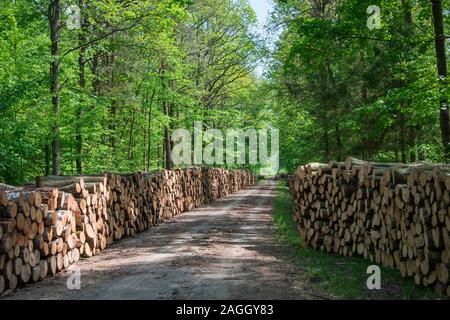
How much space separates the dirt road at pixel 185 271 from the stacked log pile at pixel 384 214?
127 cm

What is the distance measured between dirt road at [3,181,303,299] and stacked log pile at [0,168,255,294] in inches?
13.1

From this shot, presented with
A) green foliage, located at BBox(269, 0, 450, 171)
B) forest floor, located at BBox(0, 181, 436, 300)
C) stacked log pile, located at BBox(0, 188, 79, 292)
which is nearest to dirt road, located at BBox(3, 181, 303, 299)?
forest floor, located at BBox(0, 181, 436, 300)

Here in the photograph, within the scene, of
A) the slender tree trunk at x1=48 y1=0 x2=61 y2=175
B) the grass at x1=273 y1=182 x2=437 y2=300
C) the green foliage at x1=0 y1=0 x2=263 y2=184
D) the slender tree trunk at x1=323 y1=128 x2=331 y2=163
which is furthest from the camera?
the slender tree trunk at x1=323 y1=128 x2=331 y2=163

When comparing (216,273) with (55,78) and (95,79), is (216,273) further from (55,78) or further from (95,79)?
(95,79)

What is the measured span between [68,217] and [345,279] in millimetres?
5549

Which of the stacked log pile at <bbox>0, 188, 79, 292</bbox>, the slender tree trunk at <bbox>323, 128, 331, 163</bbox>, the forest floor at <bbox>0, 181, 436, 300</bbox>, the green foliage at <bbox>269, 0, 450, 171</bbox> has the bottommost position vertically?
the forest floor at <bbox>0, 181, 436, 300</bbox>

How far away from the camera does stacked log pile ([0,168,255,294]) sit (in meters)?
7.51

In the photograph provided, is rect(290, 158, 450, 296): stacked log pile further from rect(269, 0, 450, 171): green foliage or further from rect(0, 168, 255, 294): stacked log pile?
rect(0, 168, 255, 294): stacked log pile

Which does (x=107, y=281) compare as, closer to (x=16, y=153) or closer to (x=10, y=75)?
(x=16, y=153)

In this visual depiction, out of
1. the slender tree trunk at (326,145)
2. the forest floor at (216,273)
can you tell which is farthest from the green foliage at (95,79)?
→ the slender tree trunk at (326,145)

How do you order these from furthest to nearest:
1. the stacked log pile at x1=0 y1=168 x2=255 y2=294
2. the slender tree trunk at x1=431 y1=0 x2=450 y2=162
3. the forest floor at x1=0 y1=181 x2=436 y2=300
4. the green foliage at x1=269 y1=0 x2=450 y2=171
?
the green foliage at x1=269 y1=0 x2=450 y2=171 → the slender tree trunk at x1=431 y1=0 x2=450 y2=162 → the stacked log pile at x1=0 y1=168 x2=255 y2=294 → the forest floor at x1=0 y1=181 x2=436 y2=300

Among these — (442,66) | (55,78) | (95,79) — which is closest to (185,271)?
(442,66)

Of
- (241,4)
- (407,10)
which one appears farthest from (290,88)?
(241,4)

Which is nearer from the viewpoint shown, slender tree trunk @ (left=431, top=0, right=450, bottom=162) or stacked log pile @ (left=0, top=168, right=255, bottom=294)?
stacked log pile @ (left=0, top=168, right=255, bottom=294)
